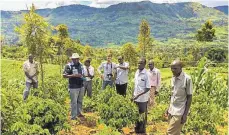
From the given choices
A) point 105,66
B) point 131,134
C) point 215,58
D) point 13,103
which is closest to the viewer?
point 13,103

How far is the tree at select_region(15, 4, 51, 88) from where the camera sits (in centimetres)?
1143

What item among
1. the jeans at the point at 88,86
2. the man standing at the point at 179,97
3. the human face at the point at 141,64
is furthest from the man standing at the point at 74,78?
the man standing at the point at 179,97

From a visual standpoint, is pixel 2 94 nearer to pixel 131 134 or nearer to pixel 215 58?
pixel 131 134

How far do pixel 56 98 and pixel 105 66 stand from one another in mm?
1744

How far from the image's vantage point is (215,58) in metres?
48.7

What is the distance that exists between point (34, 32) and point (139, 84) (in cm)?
595

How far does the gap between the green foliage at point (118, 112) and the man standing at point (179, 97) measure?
1194mm

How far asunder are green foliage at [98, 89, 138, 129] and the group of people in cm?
28

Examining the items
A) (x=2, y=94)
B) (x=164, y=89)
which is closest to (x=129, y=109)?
(x=2, y=94)

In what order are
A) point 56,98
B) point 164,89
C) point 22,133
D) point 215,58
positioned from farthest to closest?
point 215,58 < point 164,89 < point 56,98 < point 22,133

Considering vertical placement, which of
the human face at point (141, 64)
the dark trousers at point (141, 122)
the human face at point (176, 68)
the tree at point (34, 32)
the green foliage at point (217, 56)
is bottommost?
the green foliage at point (217, 56)

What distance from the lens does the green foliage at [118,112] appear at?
650 centimetres

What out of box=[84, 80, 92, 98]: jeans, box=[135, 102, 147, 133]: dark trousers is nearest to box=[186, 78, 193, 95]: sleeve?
box=[135, 102, 147, 133]: dark trousers

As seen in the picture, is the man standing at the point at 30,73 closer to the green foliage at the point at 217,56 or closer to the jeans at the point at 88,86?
the jeans at the point at 88,86
